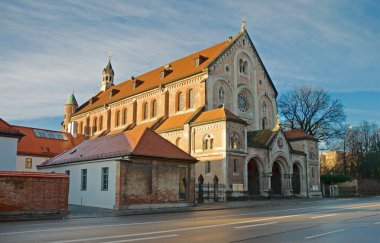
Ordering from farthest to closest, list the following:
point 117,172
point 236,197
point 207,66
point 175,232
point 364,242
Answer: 1. point 207,66
2. point 236,197
3. point 117,172
4. point 175,232
5. point 364,242

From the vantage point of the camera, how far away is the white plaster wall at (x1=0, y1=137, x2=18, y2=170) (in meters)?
27.7

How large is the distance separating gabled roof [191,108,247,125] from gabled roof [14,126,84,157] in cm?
2150

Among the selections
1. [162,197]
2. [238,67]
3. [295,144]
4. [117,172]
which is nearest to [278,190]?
[295,144]

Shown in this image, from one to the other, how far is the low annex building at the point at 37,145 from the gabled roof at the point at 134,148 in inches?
685

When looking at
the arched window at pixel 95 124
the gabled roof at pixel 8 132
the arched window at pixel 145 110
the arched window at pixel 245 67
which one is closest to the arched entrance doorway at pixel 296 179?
the arched window at pixel 245 67

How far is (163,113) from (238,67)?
10.5 meters

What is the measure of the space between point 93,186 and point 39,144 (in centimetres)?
2550

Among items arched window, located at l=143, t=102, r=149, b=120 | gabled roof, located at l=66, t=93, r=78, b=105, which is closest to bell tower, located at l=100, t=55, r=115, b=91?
gabled roof, located at l=66, t=93, r=78, b=105

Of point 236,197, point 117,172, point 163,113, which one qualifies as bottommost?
point 236,197

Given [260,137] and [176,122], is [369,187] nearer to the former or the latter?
[260,137]

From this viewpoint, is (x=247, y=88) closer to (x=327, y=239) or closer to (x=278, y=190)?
(x=278, y=190)

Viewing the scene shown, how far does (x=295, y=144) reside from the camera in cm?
4756

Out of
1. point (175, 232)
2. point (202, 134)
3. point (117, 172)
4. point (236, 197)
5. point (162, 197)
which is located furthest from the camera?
point (202, 134)

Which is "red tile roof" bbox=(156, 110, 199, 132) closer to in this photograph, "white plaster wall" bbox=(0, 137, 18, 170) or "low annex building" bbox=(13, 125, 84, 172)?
"low annex building" bbox=(13, 125, 84, 172)
